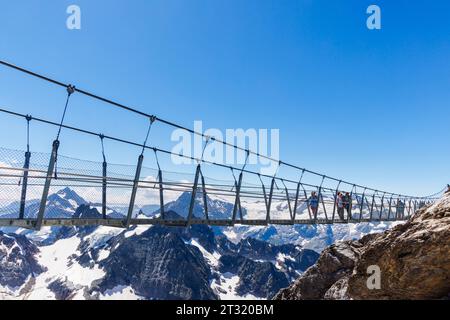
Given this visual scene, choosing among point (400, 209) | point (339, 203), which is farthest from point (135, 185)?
point (400, 209)

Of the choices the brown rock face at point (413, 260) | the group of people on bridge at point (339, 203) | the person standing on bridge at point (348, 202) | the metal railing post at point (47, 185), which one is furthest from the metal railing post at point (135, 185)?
the person standing on bridge at point (348, 202)

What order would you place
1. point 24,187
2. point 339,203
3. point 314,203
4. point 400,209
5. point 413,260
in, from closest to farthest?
point 413,260
point 24,187
point 314,203
point 339,203
point 400,209

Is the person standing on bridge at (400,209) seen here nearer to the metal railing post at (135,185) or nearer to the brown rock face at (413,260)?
the brown rock face at (413,260)

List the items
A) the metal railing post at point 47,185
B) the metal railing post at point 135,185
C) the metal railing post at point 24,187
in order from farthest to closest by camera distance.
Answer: the metal railing post at point 135,185, the metal railing post at point 24,187, the metal railing post at point 47,185

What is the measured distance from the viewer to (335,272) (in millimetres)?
18859

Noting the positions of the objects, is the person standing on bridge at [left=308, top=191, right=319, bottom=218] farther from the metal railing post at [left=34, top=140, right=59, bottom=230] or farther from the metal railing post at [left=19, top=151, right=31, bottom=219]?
the metal railing post at [left=19, top=151, right=31, bottom=219]

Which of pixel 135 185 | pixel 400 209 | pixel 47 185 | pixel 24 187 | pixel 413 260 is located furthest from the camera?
pixel 400 209

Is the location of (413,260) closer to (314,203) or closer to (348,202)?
(314,203)

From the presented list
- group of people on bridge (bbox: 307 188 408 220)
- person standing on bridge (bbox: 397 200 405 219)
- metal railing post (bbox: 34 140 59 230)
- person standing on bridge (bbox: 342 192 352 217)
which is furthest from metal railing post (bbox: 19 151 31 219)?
person standing on bridge (bbox: 397 200 405 219)

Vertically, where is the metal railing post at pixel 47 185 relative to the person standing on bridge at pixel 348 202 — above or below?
above
